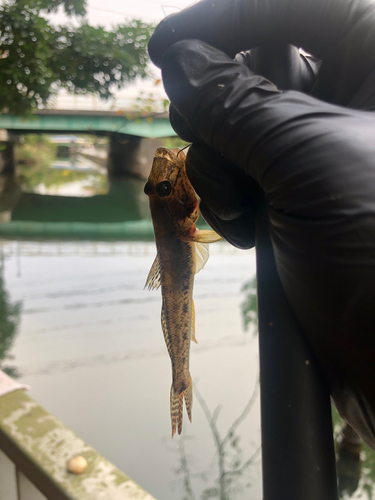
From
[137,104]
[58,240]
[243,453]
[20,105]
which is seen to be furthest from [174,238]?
[58,240]

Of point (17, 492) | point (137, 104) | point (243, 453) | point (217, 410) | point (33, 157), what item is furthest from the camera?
point (33, 157)

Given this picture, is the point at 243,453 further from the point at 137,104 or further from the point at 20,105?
the point at 20,105

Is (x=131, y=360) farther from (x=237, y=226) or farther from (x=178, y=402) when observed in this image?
(x=237, y=226)

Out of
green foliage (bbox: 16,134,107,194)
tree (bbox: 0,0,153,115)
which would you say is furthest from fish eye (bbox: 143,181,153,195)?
green foliage (bbox: 16,134,107,194)

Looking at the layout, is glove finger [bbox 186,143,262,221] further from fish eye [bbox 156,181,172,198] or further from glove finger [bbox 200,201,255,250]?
fish eye [bbox 156,181,172,198]

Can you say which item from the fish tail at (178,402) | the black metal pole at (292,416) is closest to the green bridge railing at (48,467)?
the fish tail at (178,402)

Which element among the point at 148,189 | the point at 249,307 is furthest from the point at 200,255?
the point at 249,307

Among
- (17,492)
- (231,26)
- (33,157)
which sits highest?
(231,26)

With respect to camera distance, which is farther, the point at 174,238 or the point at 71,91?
the point at 71,91
